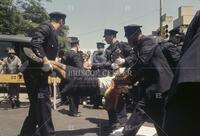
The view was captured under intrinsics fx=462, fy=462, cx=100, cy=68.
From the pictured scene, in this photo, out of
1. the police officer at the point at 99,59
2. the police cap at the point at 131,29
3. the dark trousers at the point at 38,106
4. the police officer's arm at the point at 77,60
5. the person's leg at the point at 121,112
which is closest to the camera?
the police cap at the point at 131,29

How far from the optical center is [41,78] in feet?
13.0

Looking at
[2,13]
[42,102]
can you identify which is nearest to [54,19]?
[2,13]

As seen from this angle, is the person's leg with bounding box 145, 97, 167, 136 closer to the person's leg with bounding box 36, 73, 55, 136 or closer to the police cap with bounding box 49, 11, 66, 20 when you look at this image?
the person's leg with bounding box 36, 73, 55, 136

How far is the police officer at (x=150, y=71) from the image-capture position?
3592 millimetres

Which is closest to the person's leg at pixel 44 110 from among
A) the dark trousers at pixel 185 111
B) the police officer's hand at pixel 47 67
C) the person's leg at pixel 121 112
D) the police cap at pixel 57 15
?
the police officer's hand at pixel 47 67

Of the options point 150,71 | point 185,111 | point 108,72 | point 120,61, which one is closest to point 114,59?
point 120,61

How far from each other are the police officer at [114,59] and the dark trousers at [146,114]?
419mm

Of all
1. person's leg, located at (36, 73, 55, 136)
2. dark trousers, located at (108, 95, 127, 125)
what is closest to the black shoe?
person's leg, located at (36, 73, 55, 136)

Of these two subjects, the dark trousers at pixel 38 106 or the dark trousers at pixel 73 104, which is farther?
the dark trousers at pixel 73 104

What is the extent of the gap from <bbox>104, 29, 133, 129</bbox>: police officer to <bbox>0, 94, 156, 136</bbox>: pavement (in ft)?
0.72

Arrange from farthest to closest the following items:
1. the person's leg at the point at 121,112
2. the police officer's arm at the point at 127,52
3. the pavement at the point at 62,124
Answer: the person's leg at the point at 121,112
the pavement at the point at 62,124
the police officer's arm at the point at 127,52

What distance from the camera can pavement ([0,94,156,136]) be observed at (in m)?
4.80

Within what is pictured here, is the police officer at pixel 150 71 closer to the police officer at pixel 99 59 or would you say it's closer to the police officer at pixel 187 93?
the police officer at pixel 99 59

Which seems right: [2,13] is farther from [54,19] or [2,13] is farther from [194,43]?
[194,43]
